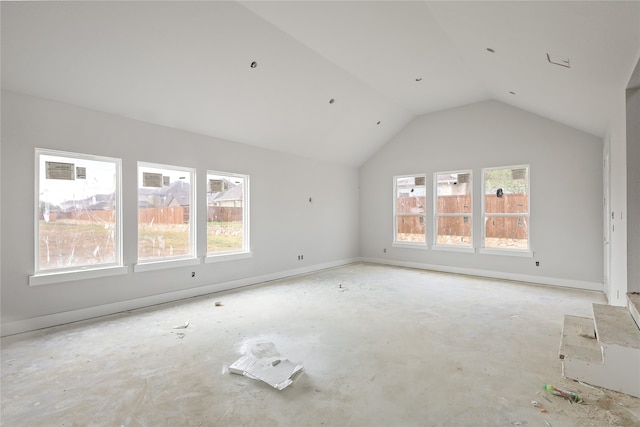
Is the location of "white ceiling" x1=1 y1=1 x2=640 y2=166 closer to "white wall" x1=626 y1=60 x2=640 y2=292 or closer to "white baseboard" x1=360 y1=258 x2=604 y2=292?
"white wall" x1=626 y1=60 x2=640 y2=292

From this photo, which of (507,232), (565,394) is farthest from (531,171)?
(565,394)

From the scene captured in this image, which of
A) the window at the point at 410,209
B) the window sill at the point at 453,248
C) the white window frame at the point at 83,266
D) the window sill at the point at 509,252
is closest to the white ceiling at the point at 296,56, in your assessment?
the white window frame at the point at 83,266

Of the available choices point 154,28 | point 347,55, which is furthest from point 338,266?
point 154,28

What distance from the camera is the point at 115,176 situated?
418 centimetres

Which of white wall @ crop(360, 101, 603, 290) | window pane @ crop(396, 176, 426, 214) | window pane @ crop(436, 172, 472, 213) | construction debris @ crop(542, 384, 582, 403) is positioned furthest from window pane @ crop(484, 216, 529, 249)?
construction debris @ crop(542, 384, 582, 403)

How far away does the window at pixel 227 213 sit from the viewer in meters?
5.23

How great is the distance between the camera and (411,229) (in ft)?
24.7

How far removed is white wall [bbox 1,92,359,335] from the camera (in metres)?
3.35

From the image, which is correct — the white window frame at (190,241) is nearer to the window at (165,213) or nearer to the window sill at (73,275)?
the window at (165,213)

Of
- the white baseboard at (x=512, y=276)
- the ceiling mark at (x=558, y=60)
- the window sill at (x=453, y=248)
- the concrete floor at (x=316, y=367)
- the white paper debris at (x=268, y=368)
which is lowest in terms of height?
the concrete floor at (x=316, y=367)

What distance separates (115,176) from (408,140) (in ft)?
19.7

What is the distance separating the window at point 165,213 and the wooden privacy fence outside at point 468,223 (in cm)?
495

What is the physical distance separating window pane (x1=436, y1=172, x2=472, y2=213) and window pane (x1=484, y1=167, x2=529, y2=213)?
1.20ft

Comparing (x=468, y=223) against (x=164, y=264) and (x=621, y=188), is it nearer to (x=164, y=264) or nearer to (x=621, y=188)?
(x=621, y=188)
